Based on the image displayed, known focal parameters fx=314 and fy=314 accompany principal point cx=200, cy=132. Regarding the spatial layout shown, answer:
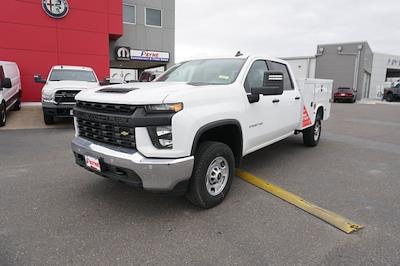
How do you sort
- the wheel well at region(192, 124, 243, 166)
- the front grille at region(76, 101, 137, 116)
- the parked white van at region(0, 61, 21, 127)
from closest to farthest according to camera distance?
the front grille at region(76, 101, 137, 116)
the wheel well at region(192, 124, 243, 166)
the parked white van at region(0, 61, 21, 127)

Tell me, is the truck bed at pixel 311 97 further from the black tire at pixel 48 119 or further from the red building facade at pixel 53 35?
the red building facade at pixel 53 35

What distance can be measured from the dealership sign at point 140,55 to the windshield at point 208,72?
16.4 metres

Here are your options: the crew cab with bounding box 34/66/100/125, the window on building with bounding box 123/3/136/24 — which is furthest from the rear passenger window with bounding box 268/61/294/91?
the window on building with bounding box 123/3/136/24

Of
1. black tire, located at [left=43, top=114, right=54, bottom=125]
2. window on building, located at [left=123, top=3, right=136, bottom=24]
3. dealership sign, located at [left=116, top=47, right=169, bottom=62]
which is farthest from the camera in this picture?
window on building, located at [left=123, top=3, right=136, bottom=24]

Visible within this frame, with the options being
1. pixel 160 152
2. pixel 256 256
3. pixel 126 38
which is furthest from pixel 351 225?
pixel 126 38

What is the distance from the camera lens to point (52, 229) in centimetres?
322

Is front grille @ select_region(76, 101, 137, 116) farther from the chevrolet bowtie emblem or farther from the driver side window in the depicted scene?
the driver side window

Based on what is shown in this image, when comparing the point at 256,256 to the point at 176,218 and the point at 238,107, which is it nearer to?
the point at 176,218

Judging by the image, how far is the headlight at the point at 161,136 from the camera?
10.3ft

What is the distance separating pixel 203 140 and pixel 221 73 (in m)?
1.14

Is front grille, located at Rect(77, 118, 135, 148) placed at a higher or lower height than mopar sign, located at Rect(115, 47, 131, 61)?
lower

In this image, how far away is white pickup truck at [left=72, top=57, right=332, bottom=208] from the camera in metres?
3.13

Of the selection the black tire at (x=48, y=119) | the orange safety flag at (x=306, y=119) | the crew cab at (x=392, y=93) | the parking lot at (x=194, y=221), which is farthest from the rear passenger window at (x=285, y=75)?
the crew cab at (x=392, y=93)

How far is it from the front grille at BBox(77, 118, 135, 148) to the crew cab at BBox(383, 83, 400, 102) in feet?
121
